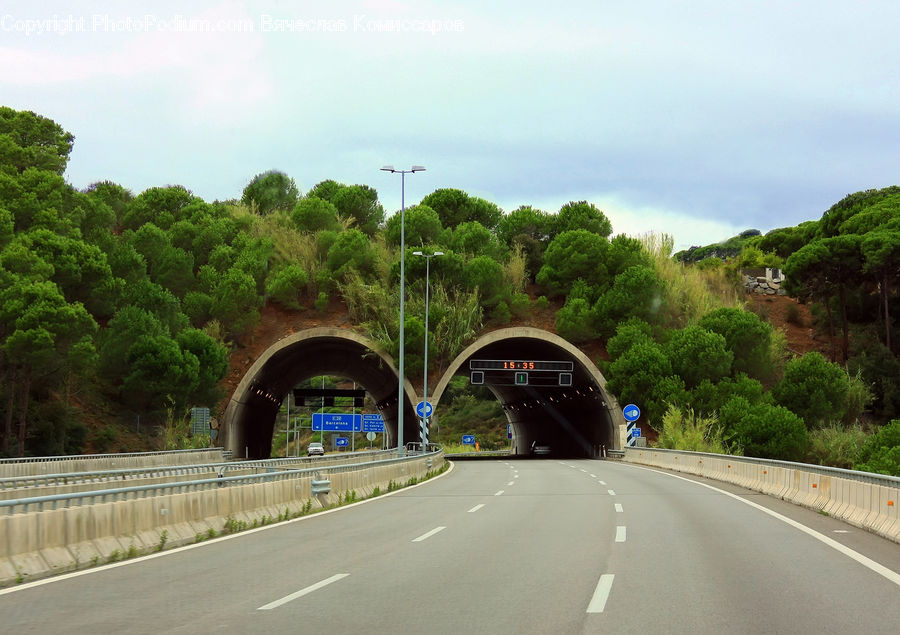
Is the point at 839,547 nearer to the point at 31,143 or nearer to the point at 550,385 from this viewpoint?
the point at 31,143

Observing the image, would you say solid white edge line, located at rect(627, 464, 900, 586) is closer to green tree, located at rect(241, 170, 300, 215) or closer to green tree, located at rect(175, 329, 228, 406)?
green tree, located at rect(175, 329, 228, 406)

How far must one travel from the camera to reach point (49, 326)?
4041cm

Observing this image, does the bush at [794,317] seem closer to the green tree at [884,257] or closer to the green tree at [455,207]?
the green tree at [884,257]

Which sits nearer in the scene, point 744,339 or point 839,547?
point 839,547

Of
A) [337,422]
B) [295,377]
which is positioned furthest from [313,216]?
[337,422]

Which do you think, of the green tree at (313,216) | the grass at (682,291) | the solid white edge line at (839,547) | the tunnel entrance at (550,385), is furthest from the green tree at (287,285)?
the solid white edge line at (839,547)

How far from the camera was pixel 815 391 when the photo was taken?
182ft

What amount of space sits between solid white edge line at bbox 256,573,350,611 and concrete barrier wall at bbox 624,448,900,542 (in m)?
8.47

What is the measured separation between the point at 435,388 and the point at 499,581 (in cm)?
5208

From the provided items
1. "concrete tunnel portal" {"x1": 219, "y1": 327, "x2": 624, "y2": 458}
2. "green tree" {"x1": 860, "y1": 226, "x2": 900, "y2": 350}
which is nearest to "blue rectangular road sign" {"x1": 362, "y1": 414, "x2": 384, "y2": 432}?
"concrete tunnel portal" {"x1": 219, "y1": 327, "x2": 624, "y2": 458}

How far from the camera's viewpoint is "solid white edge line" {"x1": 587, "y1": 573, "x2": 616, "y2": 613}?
8.41 meters

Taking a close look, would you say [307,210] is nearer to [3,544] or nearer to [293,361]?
[293,361]

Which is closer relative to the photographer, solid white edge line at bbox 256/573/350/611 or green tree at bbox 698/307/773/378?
solid white edge line at bbox 256/573/350/611

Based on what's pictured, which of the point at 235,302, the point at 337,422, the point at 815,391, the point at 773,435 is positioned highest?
the point at 235,302
